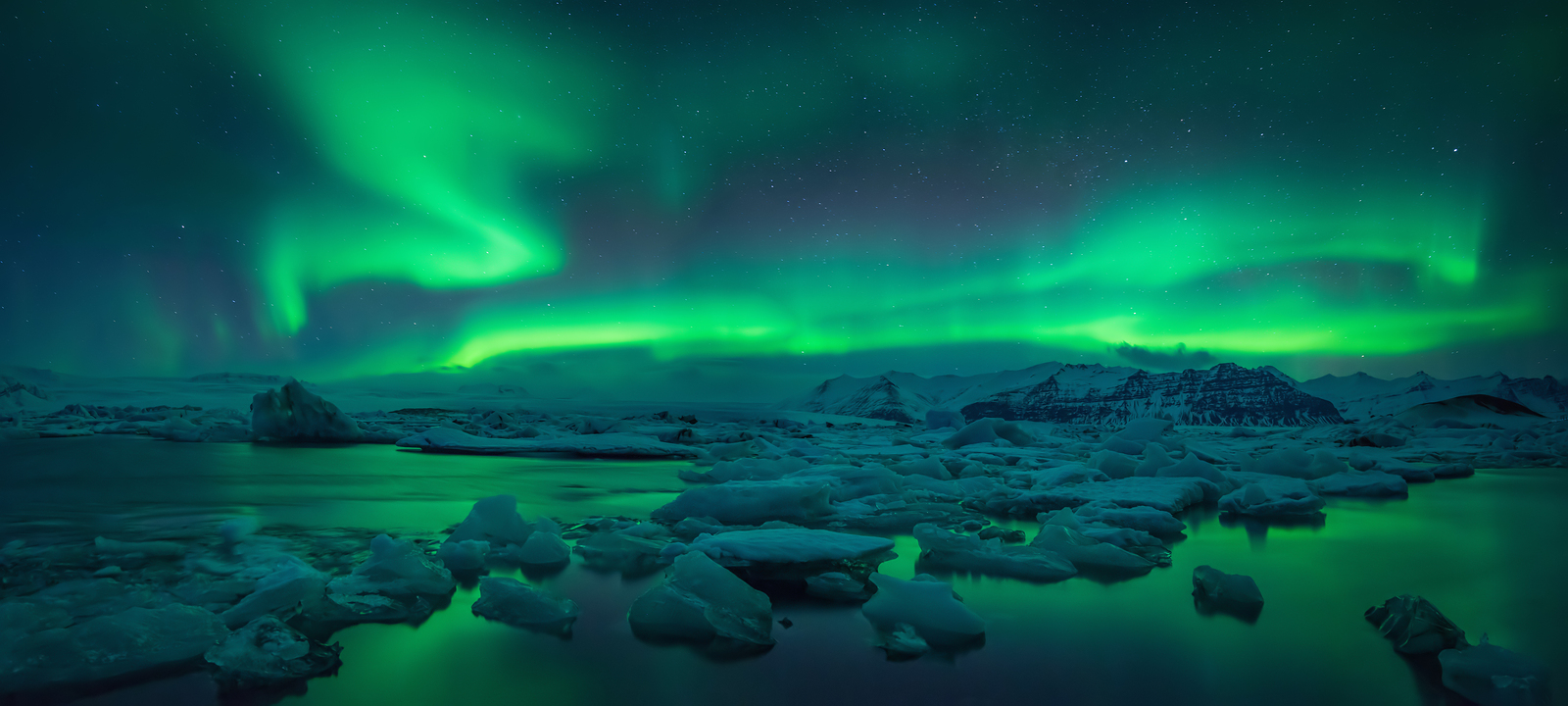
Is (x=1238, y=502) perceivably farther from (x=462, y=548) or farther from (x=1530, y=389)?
(x=1530, y=389)

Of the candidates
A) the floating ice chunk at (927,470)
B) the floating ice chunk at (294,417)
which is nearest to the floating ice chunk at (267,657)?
the floating ice chunk at (927,470)

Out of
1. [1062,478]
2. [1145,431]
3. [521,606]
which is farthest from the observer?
[1145,431]

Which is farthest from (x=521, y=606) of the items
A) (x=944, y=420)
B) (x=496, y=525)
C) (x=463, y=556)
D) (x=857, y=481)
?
(x=944, y=420)

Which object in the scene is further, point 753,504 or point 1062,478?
point 1062,478

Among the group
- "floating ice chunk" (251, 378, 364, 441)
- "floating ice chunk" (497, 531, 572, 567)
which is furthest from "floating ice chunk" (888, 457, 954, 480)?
"floating ice chunk" (251, 378, 364, 441)

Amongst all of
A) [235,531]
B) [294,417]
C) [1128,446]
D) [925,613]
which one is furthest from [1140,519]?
[294,417]

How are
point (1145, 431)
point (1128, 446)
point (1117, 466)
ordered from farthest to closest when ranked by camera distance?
1. point (1145, 431)
2. point (1128, 446)
3. point (1117, 466)

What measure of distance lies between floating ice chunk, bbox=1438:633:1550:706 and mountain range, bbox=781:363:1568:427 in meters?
59.8

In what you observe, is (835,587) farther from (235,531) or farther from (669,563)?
(235,531)

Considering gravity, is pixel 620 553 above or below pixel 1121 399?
below

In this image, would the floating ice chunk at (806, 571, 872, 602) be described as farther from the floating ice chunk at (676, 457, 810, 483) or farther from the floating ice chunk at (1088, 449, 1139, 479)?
the floating ice chunk at (1088, 449, 1139, 479)

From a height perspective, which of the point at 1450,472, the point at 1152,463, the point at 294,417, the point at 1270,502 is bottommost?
the point at 1450,472

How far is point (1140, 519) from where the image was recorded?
5.61 m

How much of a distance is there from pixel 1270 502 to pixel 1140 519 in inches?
85.5
